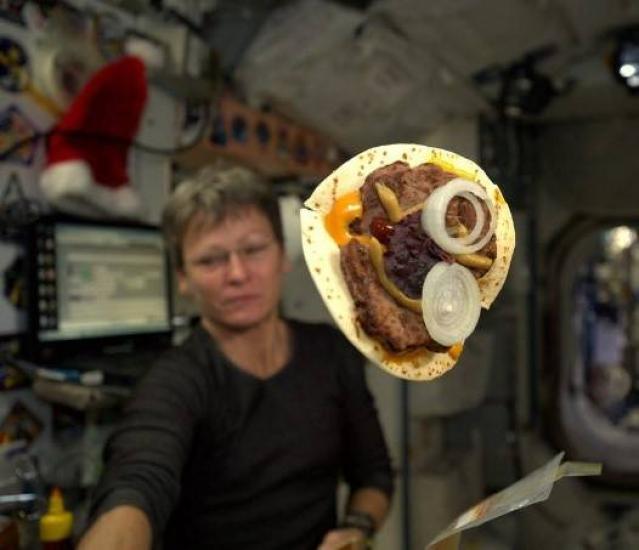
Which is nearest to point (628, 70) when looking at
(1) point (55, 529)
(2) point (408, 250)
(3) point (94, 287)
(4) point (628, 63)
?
(4) point (628, 63)

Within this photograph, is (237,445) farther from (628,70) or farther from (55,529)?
(628,70)

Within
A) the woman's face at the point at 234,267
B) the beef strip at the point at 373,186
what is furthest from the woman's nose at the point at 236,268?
the beef strip at the point at 373,186

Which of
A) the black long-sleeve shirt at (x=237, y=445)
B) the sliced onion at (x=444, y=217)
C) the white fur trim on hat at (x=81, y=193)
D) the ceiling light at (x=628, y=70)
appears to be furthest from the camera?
the ceiling light at (x=628, y=70)

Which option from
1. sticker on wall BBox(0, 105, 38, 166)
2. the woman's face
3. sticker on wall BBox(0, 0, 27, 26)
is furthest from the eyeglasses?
sticker on wall BBox(0, 0, 27, 26)

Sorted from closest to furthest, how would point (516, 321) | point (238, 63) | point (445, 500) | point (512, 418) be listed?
point (238, 63), point (445, 500), point (512, 418), point (516, 321)

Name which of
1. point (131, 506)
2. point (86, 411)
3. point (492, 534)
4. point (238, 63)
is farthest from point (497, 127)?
point (131, 506)

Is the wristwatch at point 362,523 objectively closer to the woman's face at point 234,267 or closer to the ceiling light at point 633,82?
the woman's face at point 234,267

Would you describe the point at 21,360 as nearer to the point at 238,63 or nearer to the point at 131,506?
the point at 131,506
